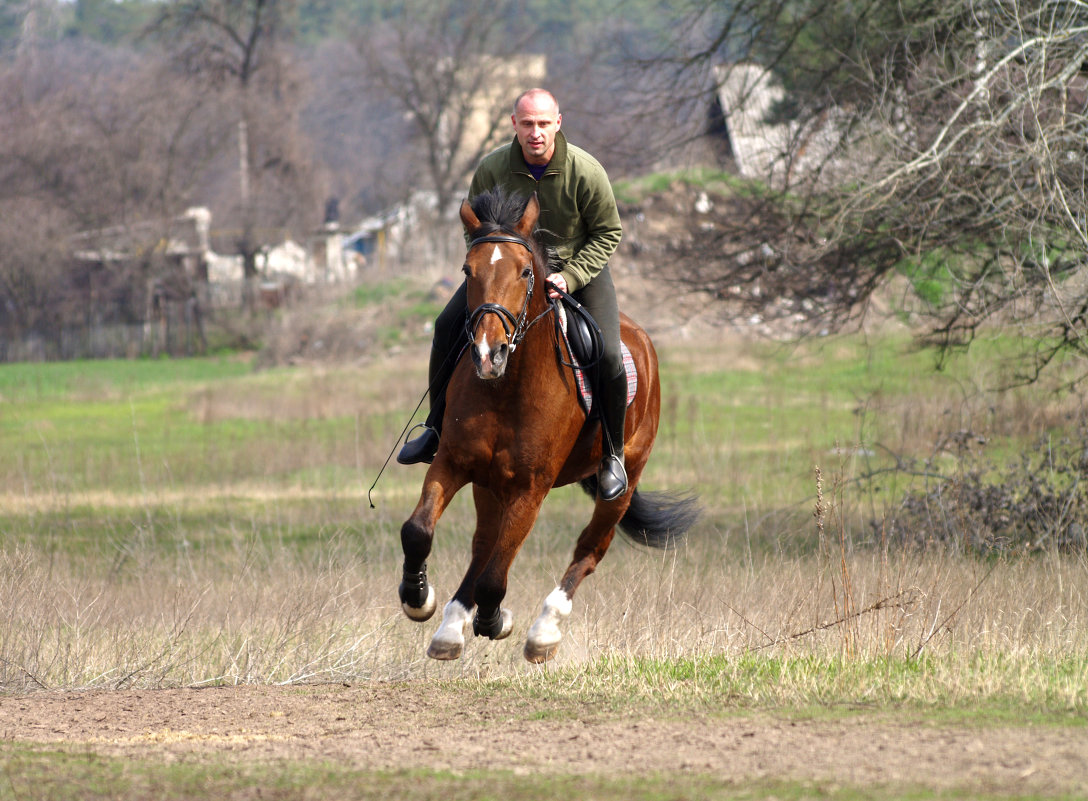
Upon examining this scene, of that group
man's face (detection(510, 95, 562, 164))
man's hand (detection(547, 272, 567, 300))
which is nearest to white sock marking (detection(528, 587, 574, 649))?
man's hand (detection(547, 272, 567, 300))

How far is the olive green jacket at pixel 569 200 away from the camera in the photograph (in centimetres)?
727

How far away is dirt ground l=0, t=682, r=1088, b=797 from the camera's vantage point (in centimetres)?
497

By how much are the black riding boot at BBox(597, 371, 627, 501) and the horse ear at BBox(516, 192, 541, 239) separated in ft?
3.93

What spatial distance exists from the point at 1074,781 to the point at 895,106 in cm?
821

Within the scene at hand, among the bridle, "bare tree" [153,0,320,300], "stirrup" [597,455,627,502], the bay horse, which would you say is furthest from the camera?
"bare tree" [153,0,320,300]

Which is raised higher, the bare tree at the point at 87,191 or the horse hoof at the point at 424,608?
the bare tree at the point at 87,191

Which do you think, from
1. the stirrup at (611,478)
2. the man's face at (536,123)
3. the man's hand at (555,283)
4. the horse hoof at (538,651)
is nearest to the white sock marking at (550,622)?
the horse hoof at (538,651)

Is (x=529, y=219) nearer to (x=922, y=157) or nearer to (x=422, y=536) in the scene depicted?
(x=422, y=536)

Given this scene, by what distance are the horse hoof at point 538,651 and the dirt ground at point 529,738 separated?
0.43 metres

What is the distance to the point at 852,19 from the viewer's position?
42.6 ft

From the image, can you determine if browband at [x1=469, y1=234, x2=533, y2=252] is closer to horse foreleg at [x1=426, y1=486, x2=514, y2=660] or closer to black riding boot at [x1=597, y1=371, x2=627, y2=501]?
black riding boot at [x1=597, y1=371, x2=627, y2=501]

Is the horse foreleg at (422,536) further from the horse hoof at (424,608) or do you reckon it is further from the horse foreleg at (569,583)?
the horse foreleg at (569,583)

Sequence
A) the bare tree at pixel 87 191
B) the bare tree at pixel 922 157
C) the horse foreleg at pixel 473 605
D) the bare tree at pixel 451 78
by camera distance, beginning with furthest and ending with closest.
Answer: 1. the bare tree at pixel 451 78
2. the bare tree at pixel 87 191
3. the bare tree at pixel 922 157
4. the horse foreleg at pixel 473 605

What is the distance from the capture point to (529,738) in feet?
19.1
